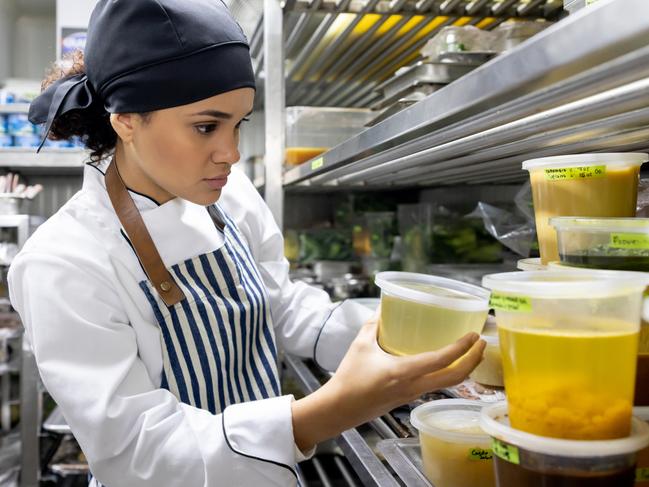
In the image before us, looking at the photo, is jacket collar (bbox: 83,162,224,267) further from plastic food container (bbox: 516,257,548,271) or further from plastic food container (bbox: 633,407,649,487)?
plastic food container (bbox: 633,407,649,487)

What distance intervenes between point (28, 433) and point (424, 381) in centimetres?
322

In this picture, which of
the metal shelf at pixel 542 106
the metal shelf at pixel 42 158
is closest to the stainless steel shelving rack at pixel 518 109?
the metal shelf at pixel 542 106

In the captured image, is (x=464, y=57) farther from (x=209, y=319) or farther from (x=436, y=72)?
(x=209, y=319)

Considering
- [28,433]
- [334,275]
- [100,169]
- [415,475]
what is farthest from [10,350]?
[415,475]

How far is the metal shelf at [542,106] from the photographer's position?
1.77ft

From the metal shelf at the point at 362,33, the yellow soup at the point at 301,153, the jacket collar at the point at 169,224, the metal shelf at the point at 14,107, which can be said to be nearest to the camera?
the jacket collar at the point at 169,224

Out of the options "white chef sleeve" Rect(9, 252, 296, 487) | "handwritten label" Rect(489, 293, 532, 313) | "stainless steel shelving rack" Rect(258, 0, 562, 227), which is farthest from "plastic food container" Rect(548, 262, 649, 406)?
"stainless steel shelving rack" Rect(258, 0, 562, 227)

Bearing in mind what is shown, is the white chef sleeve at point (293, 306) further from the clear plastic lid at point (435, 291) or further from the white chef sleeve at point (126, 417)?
the clear plastic lid at point (435, 291)

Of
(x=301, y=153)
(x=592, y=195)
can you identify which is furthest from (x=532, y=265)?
(x=301, y=153)

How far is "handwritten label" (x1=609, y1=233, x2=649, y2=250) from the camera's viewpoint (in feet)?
2.32

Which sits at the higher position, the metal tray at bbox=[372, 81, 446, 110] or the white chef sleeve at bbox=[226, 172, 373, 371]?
the metal tray at bbox=[372, 81, 446, 110]

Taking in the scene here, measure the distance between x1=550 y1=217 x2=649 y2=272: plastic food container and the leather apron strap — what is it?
33.6 inches

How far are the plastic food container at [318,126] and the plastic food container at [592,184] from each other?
63.6 inches

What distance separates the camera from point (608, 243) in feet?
2.39
